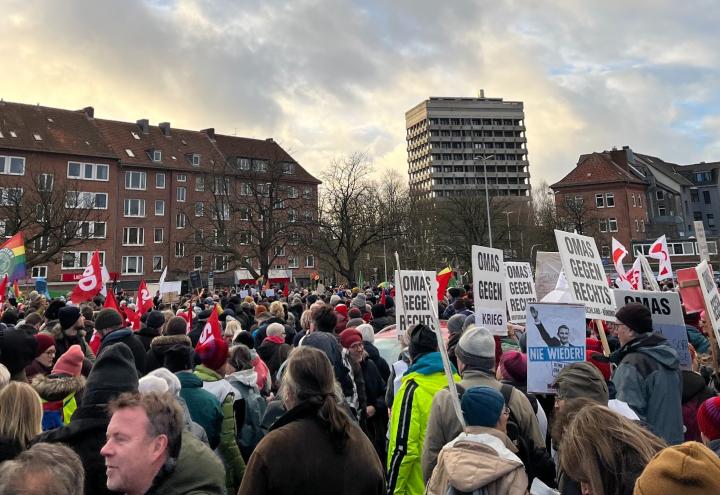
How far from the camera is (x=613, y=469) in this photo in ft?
7.48

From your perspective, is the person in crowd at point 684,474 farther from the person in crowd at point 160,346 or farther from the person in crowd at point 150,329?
the person in crowd at point 150,329

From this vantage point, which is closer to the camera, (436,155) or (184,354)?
(184,354)

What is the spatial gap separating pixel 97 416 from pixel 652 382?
4132mm

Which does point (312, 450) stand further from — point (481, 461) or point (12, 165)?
point (12, 165)

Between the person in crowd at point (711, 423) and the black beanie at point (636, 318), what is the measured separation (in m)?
1.81

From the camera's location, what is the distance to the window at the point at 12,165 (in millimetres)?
52781

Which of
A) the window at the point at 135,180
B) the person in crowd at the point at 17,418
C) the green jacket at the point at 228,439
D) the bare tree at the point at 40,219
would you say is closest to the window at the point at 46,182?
the bare tree at the point at 40,219

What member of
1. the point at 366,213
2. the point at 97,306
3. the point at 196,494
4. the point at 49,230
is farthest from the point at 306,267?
the point at 196,494

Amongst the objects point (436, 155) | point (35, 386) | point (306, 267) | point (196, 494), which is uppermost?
point (436, 155)

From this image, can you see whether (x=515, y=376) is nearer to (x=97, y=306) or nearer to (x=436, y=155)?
(x=97, y=306)

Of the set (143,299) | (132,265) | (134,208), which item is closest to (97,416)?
(143,299)

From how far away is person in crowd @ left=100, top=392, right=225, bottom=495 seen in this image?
2.46m

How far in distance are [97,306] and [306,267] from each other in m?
54.7

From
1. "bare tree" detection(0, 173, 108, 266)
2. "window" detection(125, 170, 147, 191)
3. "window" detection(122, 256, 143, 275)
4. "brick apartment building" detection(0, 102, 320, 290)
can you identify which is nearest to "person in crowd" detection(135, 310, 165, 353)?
"bare tree" detection(0, 173, 108, 266)
